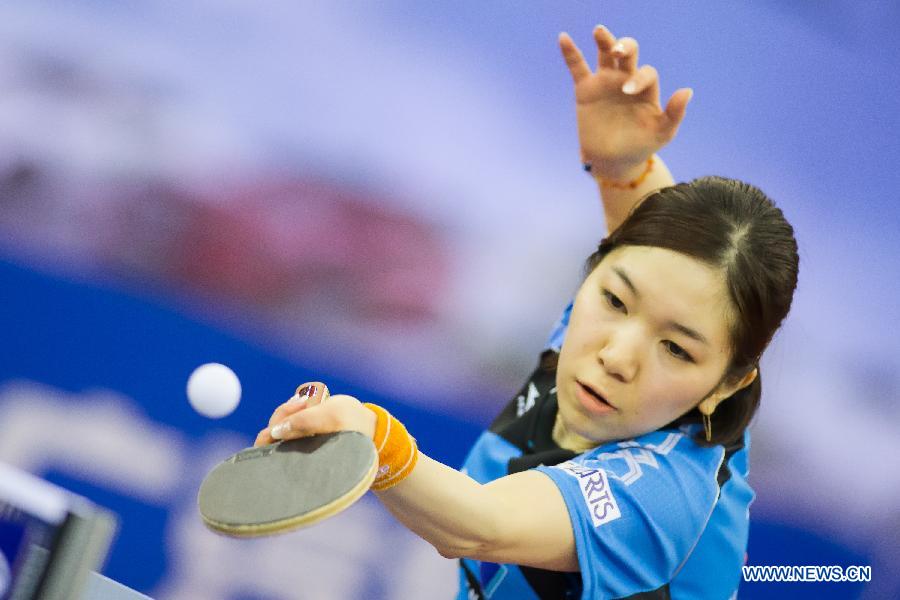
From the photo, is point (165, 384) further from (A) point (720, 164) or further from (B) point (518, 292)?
(A) point (720, 164)

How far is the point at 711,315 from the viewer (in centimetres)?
181

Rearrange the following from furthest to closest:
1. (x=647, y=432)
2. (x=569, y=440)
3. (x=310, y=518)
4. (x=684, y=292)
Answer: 1. (x=569, y=440)
2. (x=647, y=432)
3. (x=684, y=292)
4. (x=310, y=518)

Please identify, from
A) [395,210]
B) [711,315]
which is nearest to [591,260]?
[711,315]

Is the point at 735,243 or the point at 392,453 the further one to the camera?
the point at 735,243

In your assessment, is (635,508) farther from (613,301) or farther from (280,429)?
(280,429)

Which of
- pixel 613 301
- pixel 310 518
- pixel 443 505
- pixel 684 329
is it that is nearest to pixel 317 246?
pixel 613 301

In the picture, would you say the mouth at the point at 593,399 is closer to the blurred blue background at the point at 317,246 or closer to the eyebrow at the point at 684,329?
the eyebrow at the point at 684,329

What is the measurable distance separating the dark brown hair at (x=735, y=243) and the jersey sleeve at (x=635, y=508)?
0.12m

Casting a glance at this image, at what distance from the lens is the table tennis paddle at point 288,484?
4.11 ft

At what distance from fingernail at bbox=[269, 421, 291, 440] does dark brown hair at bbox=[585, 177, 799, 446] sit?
75 centimetres

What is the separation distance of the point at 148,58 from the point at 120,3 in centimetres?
16

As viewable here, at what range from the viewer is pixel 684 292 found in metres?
1.80

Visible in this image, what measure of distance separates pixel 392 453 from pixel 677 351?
64cm

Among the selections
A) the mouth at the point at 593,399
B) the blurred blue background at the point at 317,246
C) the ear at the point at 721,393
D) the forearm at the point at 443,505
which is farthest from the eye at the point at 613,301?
the blurred blue background at the point at 317,246
